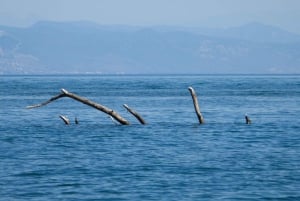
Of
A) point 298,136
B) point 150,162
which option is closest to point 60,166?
point 150,162

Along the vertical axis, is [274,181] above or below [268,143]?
below

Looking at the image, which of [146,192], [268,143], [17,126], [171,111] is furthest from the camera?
[171,111]

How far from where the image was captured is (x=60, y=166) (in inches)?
1252

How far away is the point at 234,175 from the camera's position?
29.5m

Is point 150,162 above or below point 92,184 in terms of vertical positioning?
above

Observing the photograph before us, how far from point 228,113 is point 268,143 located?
25.3m

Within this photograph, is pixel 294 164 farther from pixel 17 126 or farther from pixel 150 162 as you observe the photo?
pixel 17 126

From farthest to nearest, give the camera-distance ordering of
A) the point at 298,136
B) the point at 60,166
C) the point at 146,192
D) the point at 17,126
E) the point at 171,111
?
1. the point at 171,111
2. the point at 17,126
3. the point at 298,136
4. the point at 60,166
5. the point at 146,192

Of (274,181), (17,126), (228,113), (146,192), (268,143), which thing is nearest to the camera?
(146,192)

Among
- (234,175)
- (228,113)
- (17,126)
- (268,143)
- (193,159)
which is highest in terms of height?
(228,113)

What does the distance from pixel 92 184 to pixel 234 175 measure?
500cm

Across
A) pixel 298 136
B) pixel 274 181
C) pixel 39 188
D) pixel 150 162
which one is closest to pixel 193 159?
pixel 150 162

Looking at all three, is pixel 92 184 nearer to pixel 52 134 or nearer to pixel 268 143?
pixel 268 143

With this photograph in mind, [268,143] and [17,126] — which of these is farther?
[17,126]
